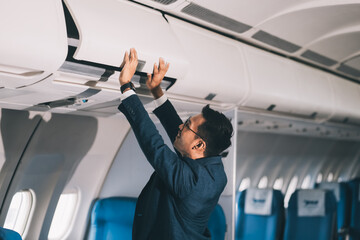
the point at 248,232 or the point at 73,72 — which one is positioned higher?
the point at 73,72

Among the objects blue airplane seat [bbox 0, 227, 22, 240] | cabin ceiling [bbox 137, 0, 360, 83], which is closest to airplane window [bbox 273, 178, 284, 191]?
cabin ceiling [bbox 137, 0, 360, 83]

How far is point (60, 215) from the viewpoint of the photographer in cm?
323

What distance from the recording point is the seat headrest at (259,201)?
3.82 m

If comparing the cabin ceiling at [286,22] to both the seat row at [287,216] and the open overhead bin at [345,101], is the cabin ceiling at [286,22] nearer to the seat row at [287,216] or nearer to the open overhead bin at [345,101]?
the open overhead bin at [345,101]

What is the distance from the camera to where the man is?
1707 mm

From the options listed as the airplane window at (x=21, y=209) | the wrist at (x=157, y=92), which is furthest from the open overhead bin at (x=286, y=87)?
the airplane window at (x=21, y=209)

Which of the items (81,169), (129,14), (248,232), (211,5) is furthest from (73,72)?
(248,232)

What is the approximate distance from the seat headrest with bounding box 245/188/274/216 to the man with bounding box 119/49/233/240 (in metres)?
1.96

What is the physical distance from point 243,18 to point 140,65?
1.04 m

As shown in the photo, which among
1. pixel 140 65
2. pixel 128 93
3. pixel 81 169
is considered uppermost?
pixel 140 65

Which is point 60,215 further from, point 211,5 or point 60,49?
point 211,5

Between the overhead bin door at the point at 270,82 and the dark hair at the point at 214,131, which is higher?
the overhead bin door at the point at 270,82

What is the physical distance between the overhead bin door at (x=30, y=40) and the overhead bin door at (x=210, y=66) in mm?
874

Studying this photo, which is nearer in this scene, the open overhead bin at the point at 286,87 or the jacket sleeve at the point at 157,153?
the jacket sleeve at the point at 157,153
